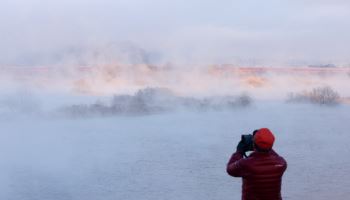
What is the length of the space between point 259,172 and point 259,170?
1 centimetres

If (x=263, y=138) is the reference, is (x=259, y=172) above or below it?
below

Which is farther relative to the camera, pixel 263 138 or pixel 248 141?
pixel 248 141

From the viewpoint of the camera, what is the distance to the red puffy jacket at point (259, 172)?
2465 mm

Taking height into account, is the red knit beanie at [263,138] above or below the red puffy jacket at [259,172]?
above

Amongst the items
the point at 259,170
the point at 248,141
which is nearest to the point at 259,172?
the point at 259,170

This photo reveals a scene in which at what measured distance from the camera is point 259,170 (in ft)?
8.10

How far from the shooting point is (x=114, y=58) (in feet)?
44.9

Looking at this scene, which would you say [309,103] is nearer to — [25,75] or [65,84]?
[65,84]

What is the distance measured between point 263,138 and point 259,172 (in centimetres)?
16

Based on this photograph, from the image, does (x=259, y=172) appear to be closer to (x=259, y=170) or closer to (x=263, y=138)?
(x=259, y=170)

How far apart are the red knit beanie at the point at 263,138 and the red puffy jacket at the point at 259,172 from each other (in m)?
0.06

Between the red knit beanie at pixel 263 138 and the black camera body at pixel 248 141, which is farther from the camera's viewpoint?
the black camera body at pixel 248 141

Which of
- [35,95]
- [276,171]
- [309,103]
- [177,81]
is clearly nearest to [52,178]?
[276,171]

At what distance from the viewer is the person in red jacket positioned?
8.06 ft
